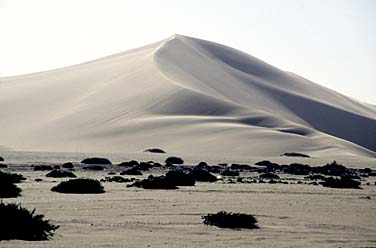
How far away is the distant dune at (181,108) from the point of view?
255 ft

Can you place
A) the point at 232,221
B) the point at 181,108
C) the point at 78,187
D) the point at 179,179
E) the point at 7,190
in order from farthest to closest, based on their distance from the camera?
the point at 181,108
the point at 179,179
the point at 78,187
the point at 7,190
the point at 232,221

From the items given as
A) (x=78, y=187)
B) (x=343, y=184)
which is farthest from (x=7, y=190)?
Answer: (x=343, y=184)

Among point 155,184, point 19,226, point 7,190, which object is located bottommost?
point 19,226

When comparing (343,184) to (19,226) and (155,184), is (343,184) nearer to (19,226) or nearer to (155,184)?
(155,184)

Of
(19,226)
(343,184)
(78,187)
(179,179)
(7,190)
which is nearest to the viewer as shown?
(19,226)

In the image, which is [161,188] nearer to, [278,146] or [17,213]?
[17,213]

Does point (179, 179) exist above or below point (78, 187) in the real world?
above

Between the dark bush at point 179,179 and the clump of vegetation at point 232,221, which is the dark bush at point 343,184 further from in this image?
the clump of vegetation at point 232,221

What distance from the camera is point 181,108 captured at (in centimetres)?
9244

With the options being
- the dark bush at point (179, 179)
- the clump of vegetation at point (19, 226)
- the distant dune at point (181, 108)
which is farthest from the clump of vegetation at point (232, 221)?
the distant dune at point (181, 108)

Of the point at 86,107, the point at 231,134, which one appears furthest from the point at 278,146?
the point at 86,107

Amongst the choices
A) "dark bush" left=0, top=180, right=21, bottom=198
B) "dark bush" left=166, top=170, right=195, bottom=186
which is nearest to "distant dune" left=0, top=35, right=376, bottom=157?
"dark bush" left=166, top=170, right=195, bottom=186

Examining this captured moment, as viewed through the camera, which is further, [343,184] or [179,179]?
[343,184]

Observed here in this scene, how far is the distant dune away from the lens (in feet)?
255
